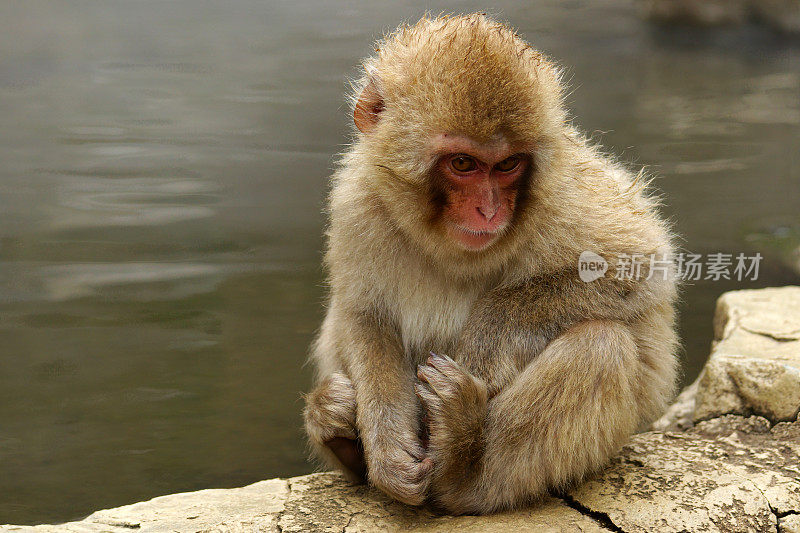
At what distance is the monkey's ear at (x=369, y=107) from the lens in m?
3.02

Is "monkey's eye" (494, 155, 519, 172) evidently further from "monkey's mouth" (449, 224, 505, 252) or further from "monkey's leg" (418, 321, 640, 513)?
"monkey's leg" (418, 321, 640, 513)

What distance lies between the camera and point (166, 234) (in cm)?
629

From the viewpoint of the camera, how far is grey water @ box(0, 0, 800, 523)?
5.50 meters

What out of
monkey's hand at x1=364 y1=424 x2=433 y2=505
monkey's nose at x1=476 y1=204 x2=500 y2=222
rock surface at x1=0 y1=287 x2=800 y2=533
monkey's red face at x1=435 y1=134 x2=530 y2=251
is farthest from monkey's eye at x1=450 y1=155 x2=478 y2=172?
rock surface at x1=0 y1=287 x2=800 y2=533

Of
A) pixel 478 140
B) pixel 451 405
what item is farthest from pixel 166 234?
pixel 478 140

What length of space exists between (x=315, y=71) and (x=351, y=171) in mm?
3311

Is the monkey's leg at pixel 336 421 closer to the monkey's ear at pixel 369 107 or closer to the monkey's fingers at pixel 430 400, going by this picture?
the monkey's fingers at pixel 430 400

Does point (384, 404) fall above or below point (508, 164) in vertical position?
below

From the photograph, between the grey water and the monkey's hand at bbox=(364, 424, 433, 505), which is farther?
the grey water

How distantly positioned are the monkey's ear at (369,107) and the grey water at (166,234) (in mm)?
2944

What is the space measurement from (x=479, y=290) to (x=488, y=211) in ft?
1.69

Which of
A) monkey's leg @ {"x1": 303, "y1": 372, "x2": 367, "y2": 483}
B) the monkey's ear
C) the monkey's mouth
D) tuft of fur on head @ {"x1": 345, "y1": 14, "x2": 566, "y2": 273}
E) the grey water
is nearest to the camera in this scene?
tuft of fur on head @ {"x1": 345, "y1": 14, "x2": 566, "y2": 273}

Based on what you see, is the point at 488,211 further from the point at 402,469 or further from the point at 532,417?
the point at 402,469

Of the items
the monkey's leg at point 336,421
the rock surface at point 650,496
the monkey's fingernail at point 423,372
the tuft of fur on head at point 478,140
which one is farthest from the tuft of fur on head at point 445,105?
the rock surface at point 650,496
